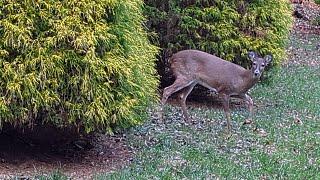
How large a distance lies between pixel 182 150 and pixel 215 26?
3154mm

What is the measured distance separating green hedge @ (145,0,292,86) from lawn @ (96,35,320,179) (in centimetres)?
76

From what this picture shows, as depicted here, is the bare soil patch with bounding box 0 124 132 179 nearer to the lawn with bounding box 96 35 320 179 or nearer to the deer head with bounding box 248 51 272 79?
the lawn with bounding box 96 35 320 179

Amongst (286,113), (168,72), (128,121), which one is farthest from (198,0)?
(128,121)

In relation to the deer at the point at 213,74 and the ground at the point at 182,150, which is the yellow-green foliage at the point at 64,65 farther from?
the deer at the point at 213,74

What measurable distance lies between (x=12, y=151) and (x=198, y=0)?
418 centimetres

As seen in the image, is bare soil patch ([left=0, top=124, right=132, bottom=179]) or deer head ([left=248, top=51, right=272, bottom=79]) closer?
bare soil patch ([left=0, top=124, right=132, bottom=179])

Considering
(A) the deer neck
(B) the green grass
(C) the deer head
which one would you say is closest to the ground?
(B) the green grass

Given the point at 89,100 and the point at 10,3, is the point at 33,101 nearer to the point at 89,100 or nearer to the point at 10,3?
the point at 89,100

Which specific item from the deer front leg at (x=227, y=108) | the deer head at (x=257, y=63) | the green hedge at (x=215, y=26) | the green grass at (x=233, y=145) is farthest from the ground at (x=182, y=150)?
the green hedge at (x=215, y=26)

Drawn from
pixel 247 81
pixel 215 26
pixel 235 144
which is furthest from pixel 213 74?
pixel 235 144

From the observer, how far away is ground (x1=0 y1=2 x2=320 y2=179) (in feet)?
21.7

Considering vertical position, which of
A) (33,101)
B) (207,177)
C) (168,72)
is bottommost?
(168,72)

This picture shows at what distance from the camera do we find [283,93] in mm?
11875

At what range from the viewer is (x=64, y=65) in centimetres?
623
